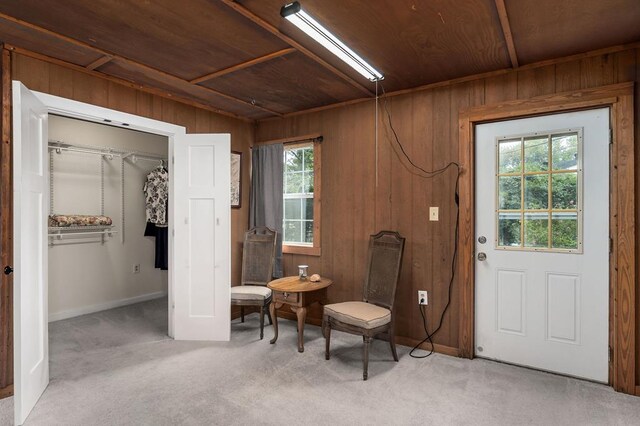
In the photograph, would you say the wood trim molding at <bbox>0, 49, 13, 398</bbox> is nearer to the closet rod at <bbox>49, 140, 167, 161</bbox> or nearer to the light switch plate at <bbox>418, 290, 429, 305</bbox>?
the closet rod at <bbox>49, 140, 167, 161</bbox>

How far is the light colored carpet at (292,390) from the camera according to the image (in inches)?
84.7

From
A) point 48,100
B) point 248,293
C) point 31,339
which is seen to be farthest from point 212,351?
point 48,100

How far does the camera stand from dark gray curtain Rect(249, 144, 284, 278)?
4145 mm

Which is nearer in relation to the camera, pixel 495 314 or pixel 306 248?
pixel 495 314

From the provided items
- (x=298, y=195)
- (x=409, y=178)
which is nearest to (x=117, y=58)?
(x=298, y=195)

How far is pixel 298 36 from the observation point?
231 centimetres

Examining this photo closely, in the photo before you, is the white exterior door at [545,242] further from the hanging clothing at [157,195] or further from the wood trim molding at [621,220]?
the hanging clothing at [157,195]

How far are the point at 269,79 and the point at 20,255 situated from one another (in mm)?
2200

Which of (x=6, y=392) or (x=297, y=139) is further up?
(x=297, y=139)

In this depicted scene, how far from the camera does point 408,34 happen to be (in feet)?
7.47

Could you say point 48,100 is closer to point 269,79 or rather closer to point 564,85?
point 269,79

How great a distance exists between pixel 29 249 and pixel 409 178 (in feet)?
9.78

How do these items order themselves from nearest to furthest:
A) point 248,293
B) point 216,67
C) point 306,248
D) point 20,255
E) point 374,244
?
point 20,255 → point 216,67 → point 374,244 → point 248,293 → point 306,248

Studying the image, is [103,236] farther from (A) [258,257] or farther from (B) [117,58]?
(B) [117,58]
